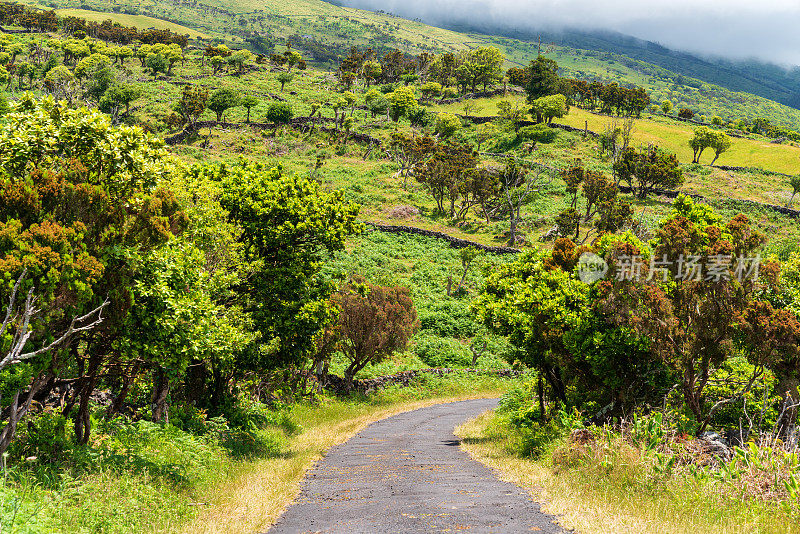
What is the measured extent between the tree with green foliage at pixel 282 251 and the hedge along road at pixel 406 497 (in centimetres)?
399

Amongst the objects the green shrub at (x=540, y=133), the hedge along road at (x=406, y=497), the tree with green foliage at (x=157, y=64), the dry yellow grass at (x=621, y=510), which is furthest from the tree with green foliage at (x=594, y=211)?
the tree with green foliage at (x=157, y=64)

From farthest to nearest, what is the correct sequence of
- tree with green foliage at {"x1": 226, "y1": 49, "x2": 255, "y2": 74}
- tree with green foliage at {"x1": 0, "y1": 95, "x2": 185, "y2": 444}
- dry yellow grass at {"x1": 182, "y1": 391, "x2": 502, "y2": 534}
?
tree with green foliage at {"x1": 226, "y1": 49, "x2": 255, "y2": 74}, dry yellow grass at {"x1": 182, "y1": 391, "x2": 502, "y2": 534}, tree with green foliage at {"x1": 0, "y1": 95, "x2": 185, "y2": 444}

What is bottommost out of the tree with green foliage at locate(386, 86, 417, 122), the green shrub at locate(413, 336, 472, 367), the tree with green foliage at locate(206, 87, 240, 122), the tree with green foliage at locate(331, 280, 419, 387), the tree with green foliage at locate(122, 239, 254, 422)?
the green shrub at locate(413, 336, 472, 367)

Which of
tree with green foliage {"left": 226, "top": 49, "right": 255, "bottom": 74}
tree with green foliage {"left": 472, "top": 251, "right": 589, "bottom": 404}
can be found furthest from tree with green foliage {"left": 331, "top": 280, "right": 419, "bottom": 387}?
tree with green foliage {"left": 226, "top": 49, "right": 255, "bottom": 74}

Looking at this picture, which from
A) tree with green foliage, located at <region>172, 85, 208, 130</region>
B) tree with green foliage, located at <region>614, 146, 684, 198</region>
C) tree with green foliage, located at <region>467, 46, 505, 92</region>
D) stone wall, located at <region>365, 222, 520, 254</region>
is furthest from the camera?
tree with green foliage, located at <region>467, 46, 505, 92</region>

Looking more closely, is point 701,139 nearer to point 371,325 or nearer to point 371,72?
point 371,72

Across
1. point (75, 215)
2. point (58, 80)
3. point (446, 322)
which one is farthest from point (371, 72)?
point (75, 215)

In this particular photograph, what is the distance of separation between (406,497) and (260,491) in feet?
10.6

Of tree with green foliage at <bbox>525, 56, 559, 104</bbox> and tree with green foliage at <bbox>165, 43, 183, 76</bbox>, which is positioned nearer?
tree with green foliage at <bbox>525, 56, 559, 104</bbox>

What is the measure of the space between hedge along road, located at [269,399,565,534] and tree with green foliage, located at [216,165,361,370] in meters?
3.99

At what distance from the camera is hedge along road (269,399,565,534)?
8.55 meters

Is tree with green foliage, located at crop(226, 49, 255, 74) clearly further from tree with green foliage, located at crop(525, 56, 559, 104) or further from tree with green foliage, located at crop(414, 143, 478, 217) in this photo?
tree with green foliage, located at crop(414, 143, 478, 217)

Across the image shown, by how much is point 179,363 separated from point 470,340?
3779cm

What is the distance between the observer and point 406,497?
407 inches
